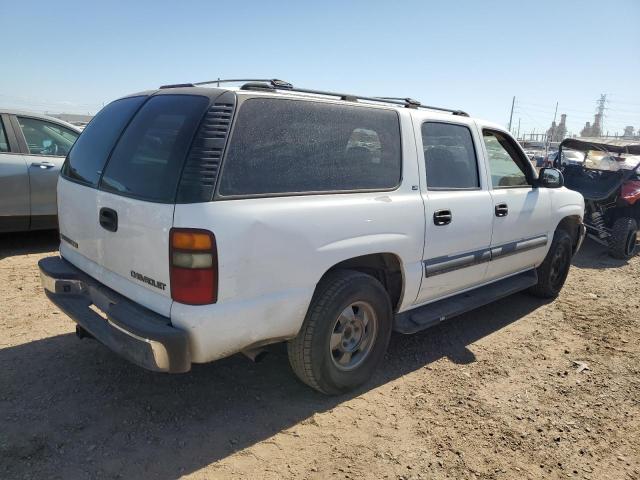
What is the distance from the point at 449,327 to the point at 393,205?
6.14 feet

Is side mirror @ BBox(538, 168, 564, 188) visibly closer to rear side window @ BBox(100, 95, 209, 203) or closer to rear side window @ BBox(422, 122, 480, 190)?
rear side window @ BBox(422, 122, 480, 190)

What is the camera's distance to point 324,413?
2.98 m

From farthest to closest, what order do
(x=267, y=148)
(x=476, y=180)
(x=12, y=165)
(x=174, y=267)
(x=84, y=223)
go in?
1. (x=12, y=165)
2. (x=476, y=180)
3. (x=84, y=223)
4. (x=267, y=148)
5. (x=174, y=267)

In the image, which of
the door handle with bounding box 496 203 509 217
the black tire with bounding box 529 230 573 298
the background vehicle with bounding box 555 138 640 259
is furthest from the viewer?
the background vehicle with bounding box 555 138 640 259

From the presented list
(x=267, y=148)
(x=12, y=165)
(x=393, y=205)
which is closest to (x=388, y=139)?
(x=393, y=205)

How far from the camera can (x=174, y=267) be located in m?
2.32

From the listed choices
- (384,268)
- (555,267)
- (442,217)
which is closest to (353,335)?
(384,268)

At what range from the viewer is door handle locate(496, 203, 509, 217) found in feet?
13.0

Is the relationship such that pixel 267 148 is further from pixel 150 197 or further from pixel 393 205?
pixel 393 205

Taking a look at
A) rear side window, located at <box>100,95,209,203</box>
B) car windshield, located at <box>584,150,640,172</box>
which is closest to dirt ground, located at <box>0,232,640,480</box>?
rear side window, located at <box>100,95,209,203</box>

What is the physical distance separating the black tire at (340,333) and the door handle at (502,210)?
1406 mm

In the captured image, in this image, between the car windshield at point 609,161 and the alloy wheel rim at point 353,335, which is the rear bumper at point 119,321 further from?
the car windshield at point 609,161

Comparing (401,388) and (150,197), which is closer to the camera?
(150,197)

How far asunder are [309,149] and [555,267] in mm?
3767
